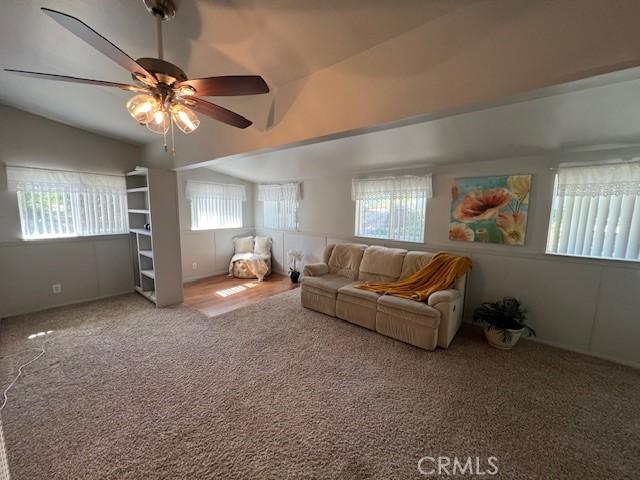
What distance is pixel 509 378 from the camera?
7.11ft

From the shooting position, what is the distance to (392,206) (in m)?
3.84

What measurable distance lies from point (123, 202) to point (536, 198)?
577cm

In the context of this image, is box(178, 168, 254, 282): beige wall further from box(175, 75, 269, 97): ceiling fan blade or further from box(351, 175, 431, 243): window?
box(175, 75, 269, 97): ceiling fan blade

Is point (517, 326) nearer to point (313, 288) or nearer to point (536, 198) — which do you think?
point (536, 198)

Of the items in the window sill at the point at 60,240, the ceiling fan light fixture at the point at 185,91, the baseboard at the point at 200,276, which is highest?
the ceiling fan light fixture at the point at 185,91

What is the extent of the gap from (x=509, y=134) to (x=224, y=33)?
8.22 ft

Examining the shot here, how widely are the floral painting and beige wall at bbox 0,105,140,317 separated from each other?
5.02 meters

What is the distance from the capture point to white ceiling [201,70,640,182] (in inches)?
68.5

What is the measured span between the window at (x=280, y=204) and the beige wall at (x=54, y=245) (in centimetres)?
235

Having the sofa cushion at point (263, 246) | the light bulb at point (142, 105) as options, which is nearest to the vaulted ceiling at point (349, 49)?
the light bulb at point (142, 105)

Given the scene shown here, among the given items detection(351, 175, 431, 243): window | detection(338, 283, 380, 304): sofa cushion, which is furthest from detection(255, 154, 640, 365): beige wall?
detection(338, 283, 380, 304): sofa cushion

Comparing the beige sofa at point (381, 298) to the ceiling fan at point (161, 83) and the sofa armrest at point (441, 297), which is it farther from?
the ceiling fan at point (161, 83)

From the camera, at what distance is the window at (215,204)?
4.94 metres

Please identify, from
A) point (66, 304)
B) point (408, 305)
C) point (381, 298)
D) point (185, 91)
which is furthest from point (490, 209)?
point (66, 304)
